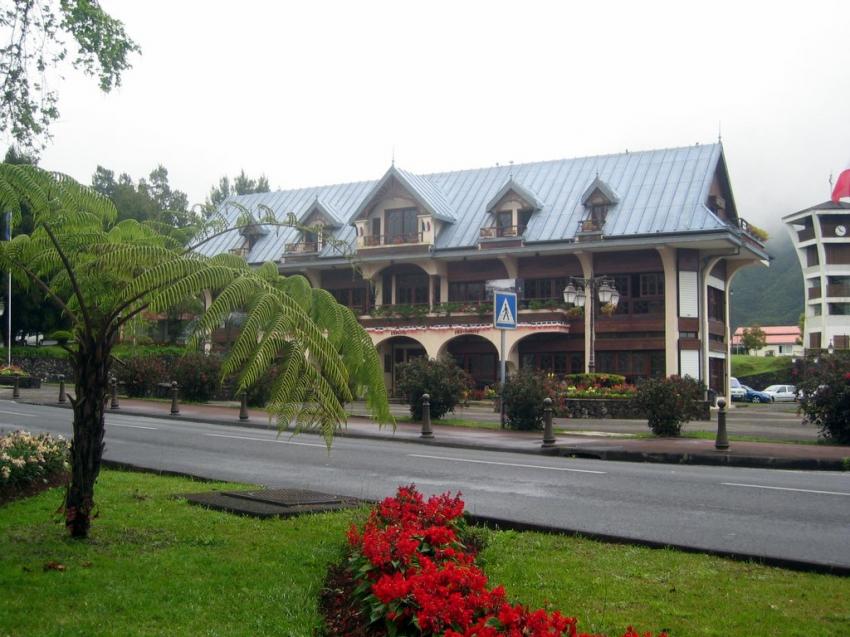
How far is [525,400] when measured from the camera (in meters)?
23.5

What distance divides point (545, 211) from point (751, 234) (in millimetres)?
9753

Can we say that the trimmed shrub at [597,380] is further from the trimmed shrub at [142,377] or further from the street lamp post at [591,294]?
the trimmed shrub at [142,377]

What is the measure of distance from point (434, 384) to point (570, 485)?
13707 millimetres

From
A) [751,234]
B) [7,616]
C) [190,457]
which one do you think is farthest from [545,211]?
[7,616]

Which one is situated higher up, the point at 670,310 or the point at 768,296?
the point at 768,296

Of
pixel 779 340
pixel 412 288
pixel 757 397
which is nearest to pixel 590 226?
→ pixel 412 288

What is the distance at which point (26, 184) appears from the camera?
7.41 metres

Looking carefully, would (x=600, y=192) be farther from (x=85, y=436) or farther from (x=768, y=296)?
(x=768, y=296)

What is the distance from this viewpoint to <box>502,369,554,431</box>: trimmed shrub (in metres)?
23.5

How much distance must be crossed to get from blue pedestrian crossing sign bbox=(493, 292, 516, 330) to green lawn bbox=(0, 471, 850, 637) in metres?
14.1

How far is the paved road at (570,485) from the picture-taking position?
331 inches

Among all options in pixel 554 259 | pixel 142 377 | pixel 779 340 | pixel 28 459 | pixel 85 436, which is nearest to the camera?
pixel 85 436

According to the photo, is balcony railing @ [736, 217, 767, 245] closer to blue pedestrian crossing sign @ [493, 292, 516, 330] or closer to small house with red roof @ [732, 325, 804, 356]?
blue pedestrian crossing sign @ [493, 292, 516, 330]

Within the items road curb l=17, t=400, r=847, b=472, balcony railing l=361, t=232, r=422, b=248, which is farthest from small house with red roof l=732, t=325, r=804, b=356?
road curb l=17, t=400, r=847, b=472
